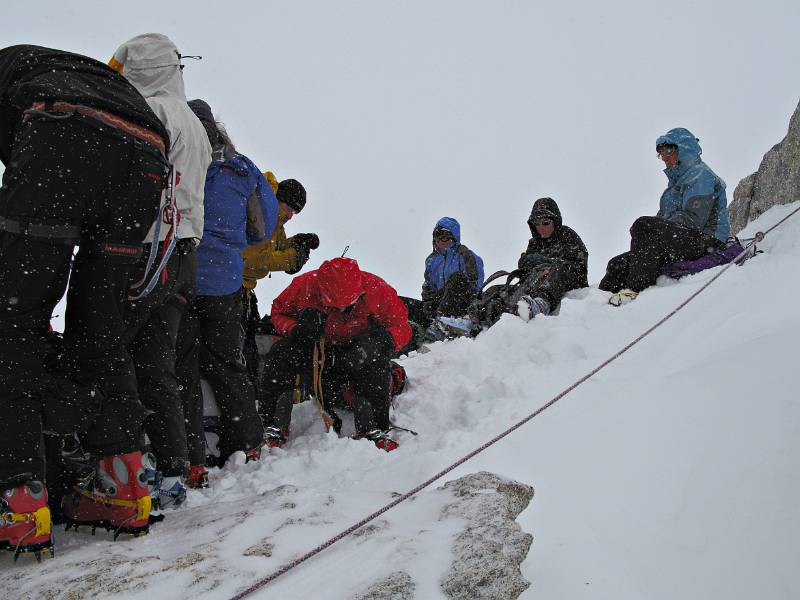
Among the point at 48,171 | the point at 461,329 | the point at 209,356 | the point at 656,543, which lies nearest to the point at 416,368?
the point at 461,329

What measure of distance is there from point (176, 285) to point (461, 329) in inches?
186

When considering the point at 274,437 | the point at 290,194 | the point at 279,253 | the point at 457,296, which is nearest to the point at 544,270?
the point at 457,296

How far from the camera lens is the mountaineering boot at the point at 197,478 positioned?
310cm

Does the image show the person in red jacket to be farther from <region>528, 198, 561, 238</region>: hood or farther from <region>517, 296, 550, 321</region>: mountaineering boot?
<region>528, 198, 561, 238</region>: hood

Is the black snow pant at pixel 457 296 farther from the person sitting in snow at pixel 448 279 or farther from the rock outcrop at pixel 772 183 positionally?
the rock outcrop at pixel 772 183

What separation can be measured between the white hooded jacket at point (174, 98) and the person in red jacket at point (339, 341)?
1.56m

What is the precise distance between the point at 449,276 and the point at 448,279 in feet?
0.26

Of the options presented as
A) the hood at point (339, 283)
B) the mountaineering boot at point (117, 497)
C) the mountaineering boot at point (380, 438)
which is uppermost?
the hood at point (339, 283)

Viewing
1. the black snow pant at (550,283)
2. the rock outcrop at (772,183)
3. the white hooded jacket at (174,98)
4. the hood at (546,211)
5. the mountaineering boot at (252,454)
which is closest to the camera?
the white hooded jacket at (174,98)

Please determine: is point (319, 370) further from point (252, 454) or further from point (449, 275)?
point (449, 275)

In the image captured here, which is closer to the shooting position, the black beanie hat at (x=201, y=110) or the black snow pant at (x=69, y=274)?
the black snow pant at (x=69, y=274)

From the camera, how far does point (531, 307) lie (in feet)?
20.1

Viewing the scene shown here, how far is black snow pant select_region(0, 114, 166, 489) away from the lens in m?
1.98

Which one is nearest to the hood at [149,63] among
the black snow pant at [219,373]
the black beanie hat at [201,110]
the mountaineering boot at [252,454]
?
the black beanie hat at [201,110]
